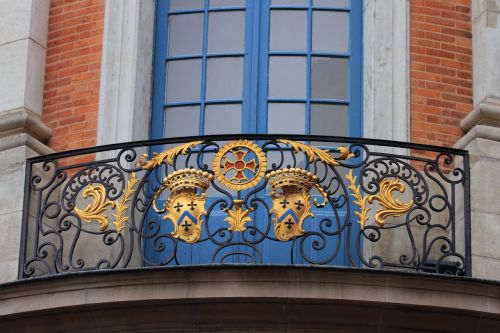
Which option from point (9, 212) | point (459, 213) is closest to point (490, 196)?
point (459, 213)

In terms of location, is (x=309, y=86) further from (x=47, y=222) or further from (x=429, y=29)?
(x=47, y=222)

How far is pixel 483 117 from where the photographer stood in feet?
52.6

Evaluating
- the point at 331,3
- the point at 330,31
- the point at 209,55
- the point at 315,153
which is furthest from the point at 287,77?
the point at 315,153

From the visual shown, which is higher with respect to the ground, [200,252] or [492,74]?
[492,74]

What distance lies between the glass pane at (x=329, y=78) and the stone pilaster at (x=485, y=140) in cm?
105

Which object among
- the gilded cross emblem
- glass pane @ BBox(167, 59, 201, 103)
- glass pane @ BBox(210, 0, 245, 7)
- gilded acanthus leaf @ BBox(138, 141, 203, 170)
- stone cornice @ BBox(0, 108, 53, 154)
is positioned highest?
glass pane @ BBox(210, 0, 245, 7)

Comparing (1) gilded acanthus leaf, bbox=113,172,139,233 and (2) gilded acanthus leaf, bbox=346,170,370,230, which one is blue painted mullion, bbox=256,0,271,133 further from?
(1) gilded acanthus leaf, bbox=113,172,139,233

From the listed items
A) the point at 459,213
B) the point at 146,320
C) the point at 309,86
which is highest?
the point at 309,86

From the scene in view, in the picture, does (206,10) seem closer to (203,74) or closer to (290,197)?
(203,74)

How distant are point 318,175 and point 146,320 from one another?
88.5 inches

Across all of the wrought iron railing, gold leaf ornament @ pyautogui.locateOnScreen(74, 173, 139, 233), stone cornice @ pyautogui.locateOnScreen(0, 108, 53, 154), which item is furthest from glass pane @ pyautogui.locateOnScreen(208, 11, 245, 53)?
gold leaf ornament @ pyautogui.locateOnScreen(74, 173, 139, 233)

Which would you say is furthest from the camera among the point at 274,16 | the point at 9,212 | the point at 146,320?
the point at 274,16

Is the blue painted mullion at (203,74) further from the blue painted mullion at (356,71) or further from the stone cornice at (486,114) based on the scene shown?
the stone cornice at (486,114)

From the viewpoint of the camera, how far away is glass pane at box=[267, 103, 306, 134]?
54.4 feet
